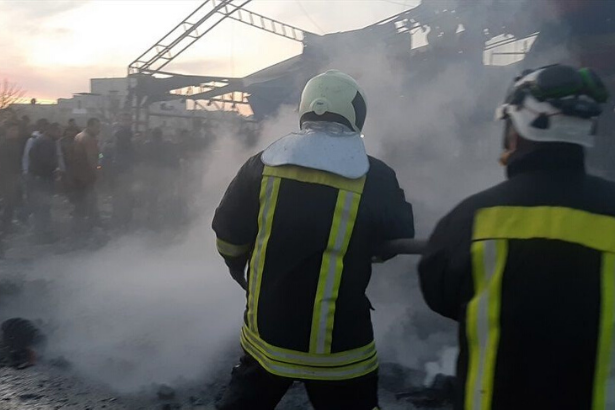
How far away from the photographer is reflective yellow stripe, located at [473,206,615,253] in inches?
60.7

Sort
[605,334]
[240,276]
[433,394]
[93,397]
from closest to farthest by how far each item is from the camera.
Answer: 1. [605,334]
2. [240,276]
3. [433,394]
4. [93,397]

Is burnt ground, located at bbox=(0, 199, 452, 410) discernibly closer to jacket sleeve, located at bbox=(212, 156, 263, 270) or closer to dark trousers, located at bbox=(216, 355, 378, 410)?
dark trousers, located at bbox=(216, 355, 378, 410)

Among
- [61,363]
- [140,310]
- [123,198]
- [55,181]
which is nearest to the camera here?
[61,363]

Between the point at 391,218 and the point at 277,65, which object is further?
the point at 277,65

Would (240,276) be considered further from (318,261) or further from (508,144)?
(508,144)

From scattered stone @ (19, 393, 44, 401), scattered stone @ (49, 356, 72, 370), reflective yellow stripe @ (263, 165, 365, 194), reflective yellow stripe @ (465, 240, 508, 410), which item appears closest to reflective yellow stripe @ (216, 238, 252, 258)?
reflective yellow stripe @ (263, 165, 365, 194)

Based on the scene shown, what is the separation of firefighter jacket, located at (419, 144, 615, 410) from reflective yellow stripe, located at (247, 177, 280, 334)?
2.58 feet

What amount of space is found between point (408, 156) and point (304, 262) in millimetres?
6561

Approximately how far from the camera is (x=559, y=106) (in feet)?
5.30

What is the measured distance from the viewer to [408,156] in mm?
8648

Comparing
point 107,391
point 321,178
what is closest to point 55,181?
point 107,391

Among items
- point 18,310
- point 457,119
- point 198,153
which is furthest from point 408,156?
point 18,310

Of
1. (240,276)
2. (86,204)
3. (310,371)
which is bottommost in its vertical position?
(86,204)

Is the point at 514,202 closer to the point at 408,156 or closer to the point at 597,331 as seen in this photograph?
the point at 597,331
